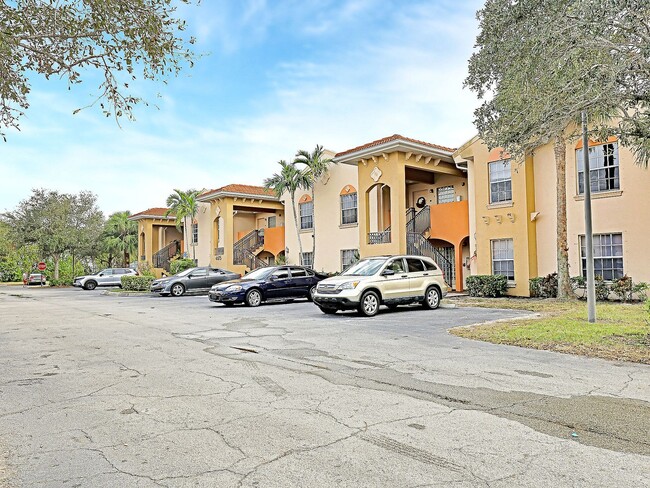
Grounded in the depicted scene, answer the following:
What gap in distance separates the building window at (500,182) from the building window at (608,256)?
3.86 m

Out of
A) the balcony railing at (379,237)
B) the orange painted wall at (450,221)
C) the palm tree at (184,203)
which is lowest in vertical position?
the balcony railing at (379,237)

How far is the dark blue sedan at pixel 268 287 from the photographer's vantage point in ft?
62.3

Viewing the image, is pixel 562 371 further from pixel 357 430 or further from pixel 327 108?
pixel 327 108

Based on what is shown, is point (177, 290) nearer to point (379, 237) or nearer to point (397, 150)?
point (379, 237)

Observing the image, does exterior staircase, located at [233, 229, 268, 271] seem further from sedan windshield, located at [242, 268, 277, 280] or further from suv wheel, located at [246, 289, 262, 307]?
suv wheel, located at [246, 289, 262, 307]

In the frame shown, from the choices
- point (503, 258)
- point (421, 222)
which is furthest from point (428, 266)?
point (421, 222)

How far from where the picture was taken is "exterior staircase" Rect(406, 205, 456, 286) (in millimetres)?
24422

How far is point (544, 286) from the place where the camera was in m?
20.3

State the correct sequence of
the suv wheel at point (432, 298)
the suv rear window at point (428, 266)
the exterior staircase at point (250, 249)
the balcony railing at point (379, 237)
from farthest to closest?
the exterior staircase at point (250, 249) → the balcony railing at point (379, 237) → the suv rear window at point (428, 266) → the suv wheel at point (432, 298)

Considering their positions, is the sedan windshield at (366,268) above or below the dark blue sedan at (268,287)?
above

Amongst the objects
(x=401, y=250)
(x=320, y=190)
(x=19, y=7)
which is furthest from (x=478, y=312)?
(x=320, y=190)

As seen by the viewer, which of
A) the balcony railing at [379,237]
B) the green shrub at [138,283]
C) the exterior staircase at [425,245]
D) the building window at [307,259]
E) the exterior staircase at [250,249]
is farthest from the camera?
the exterior staircase at [250,249]

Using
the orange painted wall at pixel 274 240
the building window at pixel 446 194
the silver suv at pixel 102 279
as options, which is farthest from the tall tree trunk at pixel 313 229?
the silver suv at pixel 102 279

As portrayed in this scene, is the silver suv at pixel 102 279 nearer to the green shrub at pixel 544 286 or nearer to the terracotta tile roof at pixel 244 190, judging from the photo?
the terracotta tile roof at pixel 244 190
